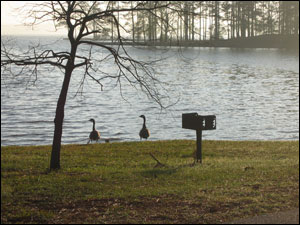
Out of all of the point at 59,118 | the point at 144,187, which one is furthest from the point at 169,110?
the point at 144,187

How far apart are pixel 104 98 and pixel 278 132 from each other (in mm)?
20856

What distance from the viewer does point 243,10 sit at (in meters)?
127

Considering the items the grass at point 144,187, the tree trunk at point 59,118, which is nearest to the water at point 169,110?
the tree trunk at point 59,118

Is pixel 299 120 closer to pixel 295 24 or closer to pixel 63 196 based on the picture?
pixel 63 196

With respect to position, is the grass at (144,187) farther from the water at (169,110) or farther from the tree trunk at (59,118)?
the water at (169,110)

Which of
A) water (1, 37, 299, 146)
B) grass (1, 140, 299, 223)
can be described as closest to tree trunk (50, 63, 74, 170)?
grass (1, 140, 299, 223)

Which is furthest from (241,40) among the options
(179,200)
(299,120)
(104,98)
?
(179,200)

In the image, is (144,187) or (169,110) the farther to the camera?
(169,110)

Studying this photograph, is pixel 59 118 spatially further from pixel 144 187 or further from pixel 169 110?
pixel 169 110

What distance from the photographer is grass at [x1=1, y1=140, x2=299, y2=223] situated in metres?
8.22

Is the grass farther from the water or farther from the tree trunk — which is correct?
the water

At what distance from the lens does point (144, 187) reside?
10.1 metres

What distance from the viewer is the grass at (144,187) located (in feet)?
27.0

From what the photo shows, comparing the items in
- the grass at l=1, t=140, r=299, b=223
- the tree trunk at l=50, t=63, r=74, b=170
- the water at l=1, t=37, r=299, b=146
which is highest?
the tree trunk at l=50, t=63, r=74, b=170
